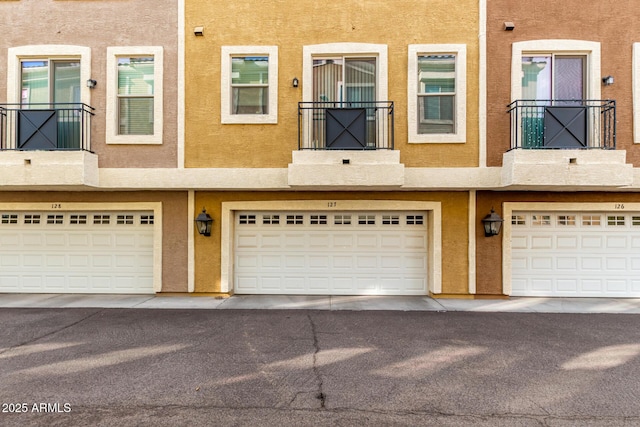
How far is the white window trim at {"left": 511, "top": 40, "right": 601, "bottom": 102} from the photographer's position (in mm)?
7555

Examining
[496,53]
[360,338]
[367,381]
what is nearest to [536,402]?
[367,381]

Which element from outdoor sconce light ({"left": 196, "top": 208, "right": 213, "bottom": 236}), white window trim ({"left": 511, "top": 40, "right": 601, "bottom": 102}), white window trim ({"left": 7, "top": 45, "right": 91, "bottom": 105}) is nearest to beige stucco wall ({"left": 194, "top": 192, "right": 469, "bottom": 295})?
outdoor sconce light ({"left": 196, "top": 208, "right": 213, "bottom": 236})

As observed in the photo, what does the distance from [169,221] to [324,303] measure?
13.0ft

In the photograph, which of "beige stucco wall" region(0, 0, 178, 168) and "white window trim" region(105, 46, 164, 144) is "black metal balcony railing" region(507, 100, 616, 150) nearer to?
"beige stucco wall" region(0, 0, 178, 168)

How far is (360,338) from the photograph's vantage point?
216 inches

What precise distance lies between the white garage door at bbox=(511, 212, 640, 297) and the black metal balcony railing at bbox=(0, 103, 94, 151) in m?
9.87

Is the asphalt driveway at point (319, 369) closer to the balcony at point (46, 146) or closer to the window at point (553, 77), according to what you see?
the balcony at point (46, 146)

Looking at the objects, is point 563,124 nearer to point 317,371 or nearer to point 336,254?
point 336,254

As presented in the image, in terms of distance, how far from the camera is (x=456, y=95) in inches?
302

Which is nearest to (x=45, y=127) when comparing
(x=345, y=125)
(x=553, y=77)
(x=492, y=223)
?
(x=345, y=125)

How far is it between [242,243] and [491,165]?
5.83m

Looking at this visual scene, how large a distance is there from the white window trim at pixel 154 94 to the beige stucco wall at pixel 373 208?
1.70 metres

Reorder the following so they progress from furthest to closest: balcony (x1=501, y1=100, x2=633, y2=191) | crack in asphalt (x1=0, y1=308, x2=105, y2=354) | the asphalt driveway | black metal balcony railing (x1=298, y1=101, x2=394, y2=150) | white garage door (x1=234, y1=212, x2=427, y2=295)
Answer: white garage door (x1=234, y1=212, x2=427, y2=295) < black metal balcony railing (x1=298, y1=101, x2=394, y2=150) < balcony (x1=501, y1=100, x2=633, y2=191) < crack in asphalt (x1=0, y1=308, x2=105, y2=354) < the asphalt driveway

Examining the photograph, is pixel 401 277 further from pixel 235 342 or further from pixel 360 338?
pixel 235 342
